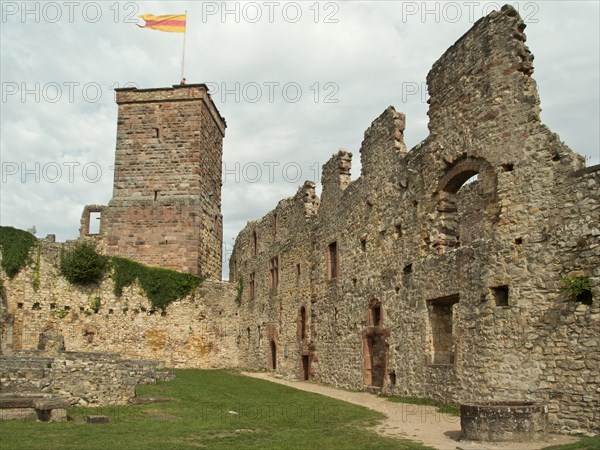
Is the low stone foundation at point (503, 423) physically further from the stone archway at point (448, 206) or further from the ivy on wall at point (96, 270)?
the ivy on wall at point (96, 270)

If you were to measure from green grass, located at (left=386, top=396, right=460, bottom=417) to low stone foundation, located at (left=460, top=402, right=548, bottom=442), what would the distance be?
3.18m

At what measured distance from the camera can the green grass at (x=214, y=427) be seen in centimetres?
939

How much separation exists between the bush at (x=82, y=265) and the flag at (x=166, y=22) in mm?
12033

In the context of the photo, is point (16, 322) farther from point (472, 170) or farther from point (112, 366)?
point (472, 170)

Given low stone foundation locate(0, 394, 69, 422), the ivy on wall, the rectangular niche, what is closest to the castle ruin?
the rectangular niche

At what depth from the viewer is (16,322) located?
26469mm

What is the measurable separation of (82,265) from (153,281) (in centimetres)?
324

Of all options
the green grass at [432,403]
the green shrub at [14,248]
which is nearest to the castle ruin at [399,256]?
the green grass at [432,403]

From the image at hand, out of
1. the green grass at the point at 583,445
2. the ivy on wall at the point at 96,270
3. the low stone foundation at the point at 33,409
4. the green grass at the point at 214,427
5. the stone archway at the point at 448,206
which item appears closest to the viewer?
the green grass at the point at 583,445

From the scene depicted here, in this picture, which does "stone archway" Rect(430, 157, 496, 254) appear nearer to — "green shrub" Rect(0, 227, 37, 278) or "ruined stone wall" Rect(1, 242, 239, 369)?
"ruined stone wall" Rect(1, 242, 239, 369)

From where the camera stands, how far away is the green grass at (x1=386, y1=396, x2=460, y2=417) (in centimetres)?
1356

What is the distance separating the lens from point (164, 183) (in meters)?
32.1

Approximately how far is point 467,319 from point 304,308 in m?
11.8

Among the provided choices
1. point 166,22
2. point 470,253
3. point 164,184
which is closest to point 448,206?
point 470,253
